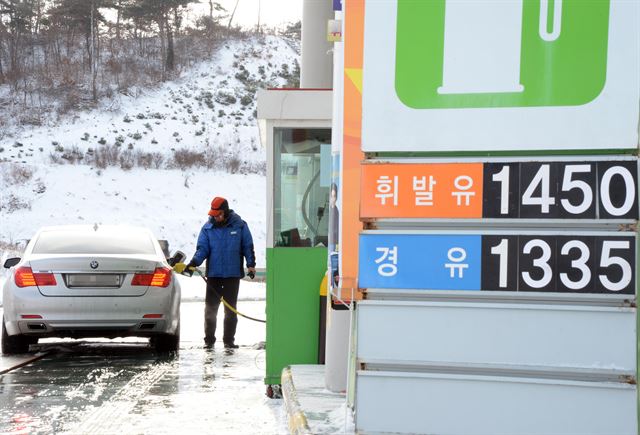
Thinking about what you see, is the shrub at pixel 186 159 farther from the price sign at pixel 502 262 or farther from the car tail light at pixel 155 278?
the price sign at pixel 502 262

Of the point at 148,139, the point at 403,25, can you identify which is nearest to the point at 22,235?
the point at 148,139

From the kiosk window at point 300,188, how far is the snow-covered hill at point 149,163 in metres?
35.4

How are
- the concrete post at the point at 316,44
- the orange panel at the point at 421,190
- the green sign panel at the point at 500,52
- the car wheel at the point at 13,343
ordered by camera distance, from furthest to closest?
the car wheel at the point at 13,343 < the concrete post at the point at 316,44 < the orange panel at the point at 421,190 < the green sign panel at the point at 500,52

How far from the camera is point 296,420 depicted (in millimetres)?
6059

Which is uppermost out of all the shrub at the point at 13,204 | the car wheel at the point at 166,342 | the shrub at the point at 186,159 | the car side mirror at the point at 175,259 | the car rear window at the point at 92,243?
the shrub at the point at 186,159

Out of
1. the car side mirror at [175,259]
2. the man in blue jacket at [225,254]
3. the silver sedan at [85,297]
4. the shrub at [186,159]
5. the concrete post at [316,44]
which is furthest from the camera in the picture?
the shrub at [186,159]

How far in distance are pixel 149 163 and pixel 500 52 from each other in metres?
51.5

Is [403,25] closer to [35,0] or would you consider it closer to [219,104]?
[219,104]

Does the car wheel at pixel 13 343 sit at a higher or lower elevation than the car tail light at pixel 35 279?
lower

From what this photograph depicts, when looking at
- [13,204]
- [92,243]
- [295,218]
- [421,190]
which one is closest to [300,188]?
[295,218]

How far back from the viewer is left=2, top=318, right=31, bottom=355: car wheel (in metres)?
11.7

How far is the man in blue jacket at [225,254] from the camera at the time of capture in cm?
1275

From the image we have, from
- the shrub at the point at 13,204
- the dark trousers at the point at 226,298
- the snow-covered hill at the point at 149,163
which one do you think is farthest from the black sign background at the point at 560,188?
the shrub at the point at 13,204

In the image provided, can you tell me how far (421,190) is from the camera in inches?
179
